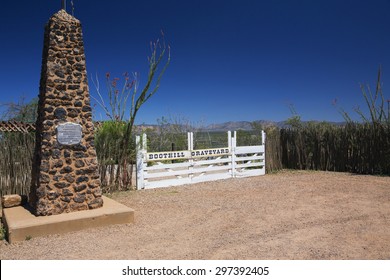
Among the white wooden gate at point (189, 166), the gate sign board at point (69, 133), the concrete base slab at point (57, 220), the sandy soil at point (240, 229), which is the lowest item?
the sandy soil at point (240, 229)

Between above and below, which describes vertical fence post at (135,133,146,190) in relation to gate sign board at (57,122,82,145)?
below

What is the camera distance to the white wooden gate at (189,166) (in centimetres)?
943

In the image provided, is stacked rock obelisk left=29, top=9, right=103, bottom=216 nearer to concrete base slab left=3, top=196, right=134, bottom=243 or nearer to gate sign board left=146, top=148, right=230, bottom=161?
concrete base slab left=3, top=196, right=134, bottom=243

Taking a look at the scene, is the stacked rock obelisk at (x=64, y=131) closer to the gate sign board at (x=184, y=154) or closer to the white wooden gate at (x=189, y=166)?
the white wooden gate at (x=189, y=166)

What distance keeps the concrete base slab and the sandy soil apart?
0.47 ft

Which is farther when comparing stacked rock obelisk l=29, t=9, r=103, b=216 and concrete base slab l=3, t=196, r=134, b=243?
stacked rock obelisk l=29, t=9, r=103, b=216

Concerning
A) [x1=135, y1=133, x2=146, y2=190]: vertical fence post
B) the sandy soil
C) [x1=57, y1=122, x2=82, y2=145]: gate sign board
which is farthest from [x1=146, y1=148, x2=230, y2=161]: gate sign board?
[x1=57, y1=122, x2=82, y2=145]: gate sign board

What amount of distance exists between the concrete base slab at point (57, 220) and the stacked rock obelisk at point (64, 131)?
8.7 inches

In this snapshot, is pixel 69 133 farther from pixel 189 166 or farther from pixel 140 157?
pixel 189 166

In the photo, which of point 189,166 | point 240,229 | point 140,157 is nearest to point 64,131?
point 240,229

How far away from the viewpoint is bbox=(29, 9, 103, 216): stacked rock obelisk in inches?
231

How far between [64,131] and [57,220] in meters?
1.49

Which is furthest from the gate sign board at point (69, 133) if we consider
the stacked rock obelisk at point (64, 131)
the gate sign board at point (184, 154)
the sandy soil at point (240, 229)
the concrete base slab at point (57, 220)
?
the gate sign board at point (184, 154)

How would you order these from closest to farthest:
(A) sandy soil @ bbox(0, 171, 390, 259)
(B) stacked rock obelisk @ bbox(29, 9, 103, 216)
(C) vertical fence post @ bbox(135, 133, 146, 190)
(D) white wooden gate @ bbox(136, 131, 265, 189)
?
(A) sandy soil @ bbox(0, 171, 390, 259)
(B) stacked rock obelisk @ bbox(29, 9, 103, 216)
(C) vertical fence post @ bbox(135, 133, 146, 190)
(D) white wooden gate @ bbox(136, 131, 265, 189)
